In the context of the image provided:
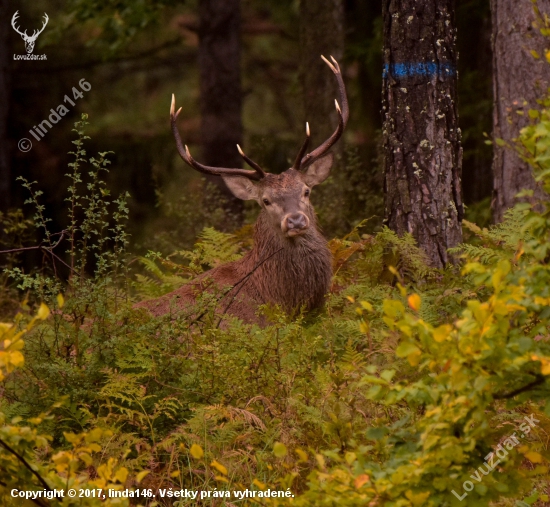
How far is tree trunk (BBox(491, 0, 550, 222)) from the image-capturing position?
758 cm

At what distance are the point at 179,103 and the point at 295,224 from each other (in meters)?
14.8

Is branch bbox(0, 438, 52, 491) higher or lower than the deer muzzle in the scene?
lower

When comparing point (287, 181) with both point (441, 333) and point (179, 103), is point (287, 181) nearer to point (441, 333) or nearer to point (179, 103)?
point (441, 333)

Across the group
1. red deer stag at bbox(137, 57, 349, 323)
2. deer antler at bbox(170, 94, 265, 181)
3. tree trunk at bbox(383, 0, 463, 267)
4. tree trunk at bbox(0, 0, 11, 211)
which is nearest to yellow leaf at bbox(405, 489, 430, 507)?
tree trunk at bbox(383, 0, 463, 267)

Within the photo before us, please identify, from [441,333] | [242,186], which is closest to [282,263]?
[242,186]

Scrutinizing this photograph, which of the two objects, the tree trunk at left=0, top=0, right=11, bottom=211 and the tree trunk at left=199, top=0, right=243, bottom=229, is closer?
the tree trunk at left=0, top=0, right=11, bottom=211

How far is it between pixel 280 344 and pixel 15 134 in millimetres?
12437

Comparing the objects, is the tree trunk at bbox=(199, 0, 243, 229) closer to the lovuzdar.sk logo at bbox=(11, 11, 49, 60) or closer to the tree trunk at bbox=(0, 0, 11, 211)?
the lovuzdar.sk logo at bbox=(11, 11, 49, 60)

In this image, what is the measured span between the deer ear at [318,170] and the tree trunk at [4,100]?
265 inches

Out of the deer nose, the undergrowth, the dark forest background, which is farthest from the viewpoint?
the dark forest background

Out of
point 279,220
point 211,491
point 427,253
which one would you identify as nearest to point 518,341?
point 211,491

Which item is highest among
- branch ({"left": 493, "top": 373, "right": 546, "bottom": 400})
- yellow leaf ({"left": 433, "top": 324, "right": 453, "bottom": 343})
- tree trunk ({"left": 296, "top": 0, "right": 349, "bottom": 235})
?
tree trunk ({"left": 296, "top": 0, "right": 349, "bottom": 235})

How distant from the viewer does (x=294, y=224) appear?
6.94 meters

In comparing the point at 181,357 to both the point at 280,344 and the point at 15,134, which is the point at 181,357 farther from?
the point at 15,134
